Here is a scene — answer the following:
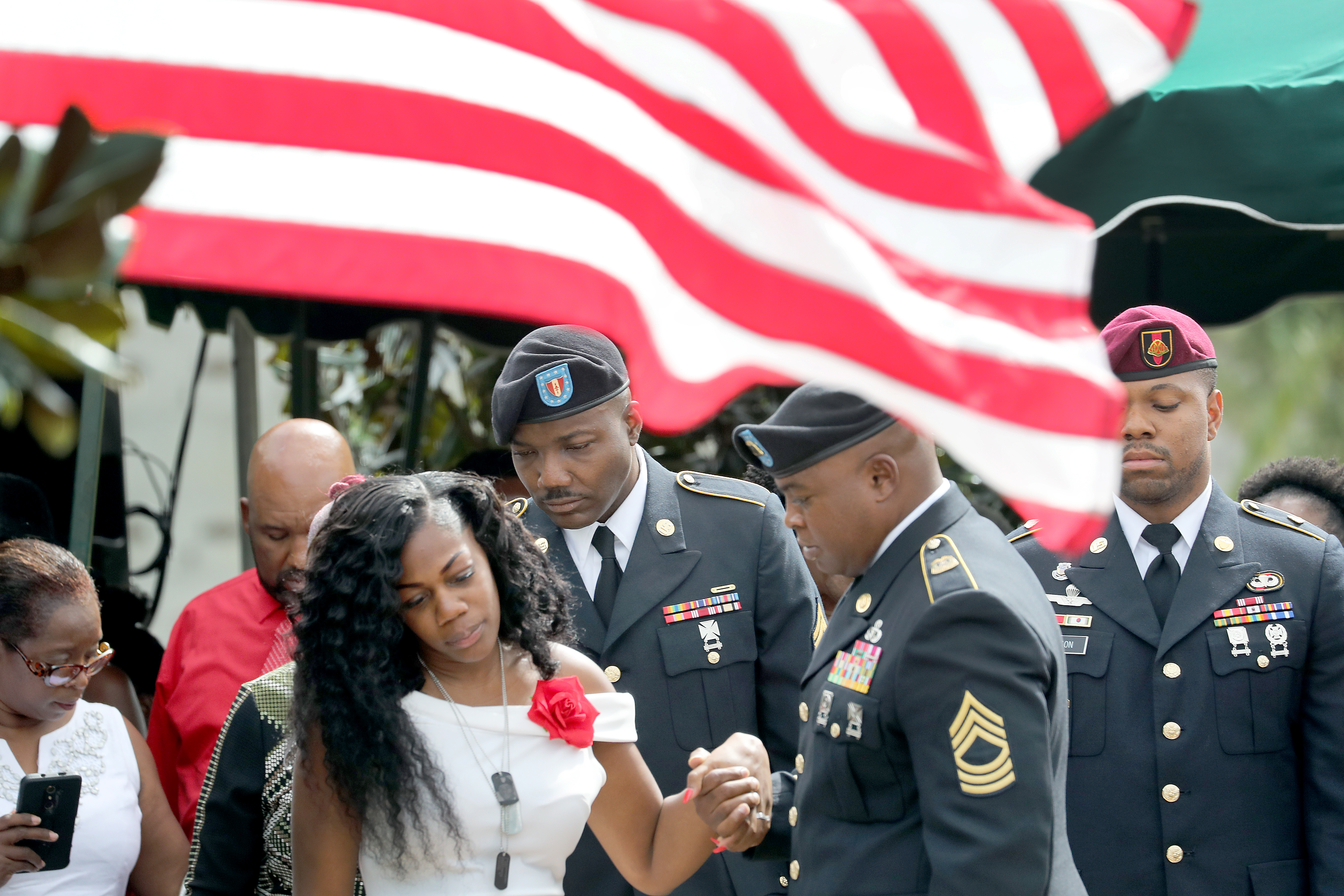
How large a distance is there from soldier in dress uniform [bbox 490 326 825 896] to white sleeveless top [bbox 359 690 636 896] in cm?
51

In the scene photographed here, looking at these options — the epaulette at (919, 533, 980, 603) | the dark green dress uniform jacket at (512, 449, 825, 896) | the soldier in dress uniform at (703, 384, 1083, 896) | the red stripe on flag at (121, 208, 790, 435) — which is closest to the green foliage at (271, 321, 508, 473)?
the dark green dress uniform jacket at (512, 449, 825, 896)

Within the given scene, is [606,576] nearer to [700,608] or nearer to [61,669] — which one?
[700,608]

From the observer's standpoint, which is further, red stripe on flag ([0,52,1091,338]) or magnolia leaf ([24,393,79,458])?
red stripe on flag ([0,52,1091,338])

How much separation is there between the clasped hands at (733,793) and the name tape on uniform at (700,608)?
63cm

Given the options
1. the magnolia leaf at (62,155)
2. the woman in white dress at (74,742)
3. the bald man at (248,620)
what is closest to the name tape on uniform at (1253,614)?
the bald man at (248,620)

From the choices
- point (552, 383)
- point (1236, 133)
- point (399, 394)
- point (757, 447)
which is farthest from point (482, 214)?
point (399, 394)

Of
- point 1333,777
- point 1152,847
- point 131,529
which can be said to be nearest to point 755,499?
point 1152,847

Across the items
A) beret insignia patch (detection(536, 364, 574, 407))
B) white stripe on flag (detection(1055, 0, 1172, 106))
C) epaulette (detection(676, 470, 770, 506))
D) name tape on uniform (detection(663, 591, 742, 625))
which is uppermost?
white stripe on flag (detection(1055, 0, 1172, 106))

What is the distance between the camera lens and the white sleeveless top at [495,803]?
248 cm

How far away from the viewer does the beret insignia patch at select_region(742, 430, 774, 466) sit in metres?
2.34

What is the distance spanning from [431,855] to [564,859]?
35cm

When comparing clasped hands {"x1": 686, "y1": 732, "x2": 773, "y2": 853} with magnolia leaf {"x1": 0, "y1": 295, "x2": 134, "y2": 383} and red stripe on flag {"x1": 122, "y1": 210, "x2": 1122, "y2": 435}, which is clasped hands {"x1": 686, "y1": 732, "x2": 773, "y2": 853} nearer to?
red stripe on flag {"x1": 122, "y1": 210, "x2": 1122, "y2": 435}

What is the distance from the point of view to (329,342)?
559 centimetres

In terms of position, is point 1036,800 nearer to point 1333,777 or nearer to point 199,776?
point 1333,777
